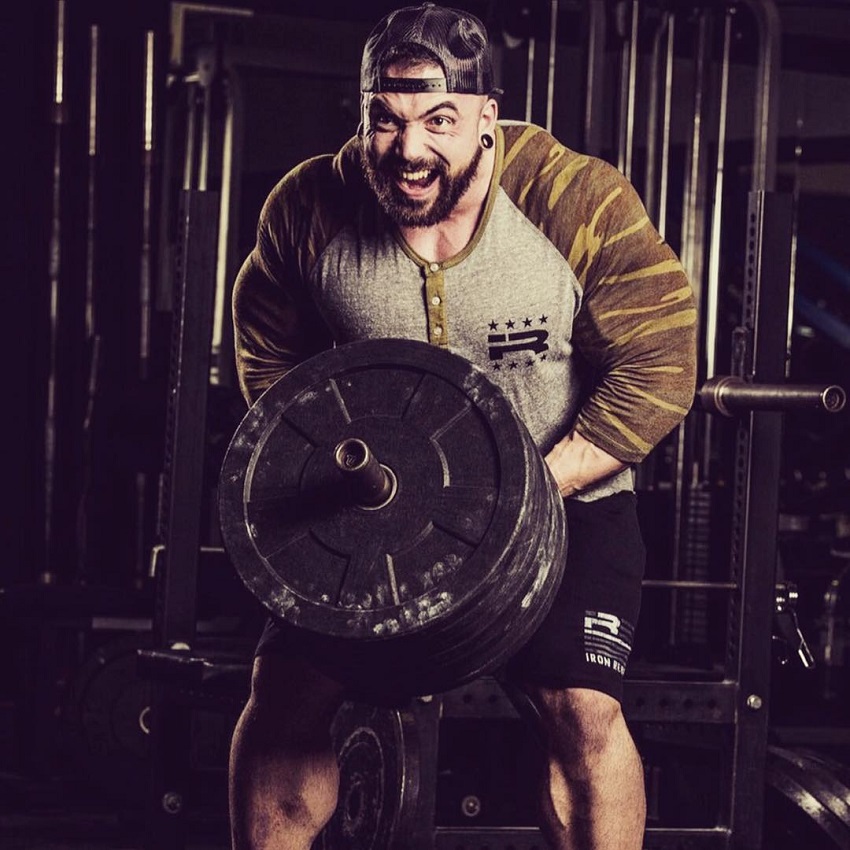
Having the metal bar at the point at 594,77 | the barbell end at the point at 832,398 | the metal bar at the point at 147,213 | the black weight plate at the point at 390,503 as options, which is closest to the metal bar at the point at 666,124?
the metal bar at the point at 594,77

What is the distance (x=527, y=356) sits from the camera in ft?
8.03

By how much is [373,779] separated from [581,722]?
70 cm

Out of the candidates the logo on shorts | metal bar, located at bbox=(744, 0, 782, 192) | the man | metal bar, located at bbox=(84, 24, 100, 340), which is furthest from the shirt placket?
metal bar, located at bbox=(84, 24, 100, 340)

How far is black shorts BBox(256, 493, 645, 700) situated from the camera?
2373mm

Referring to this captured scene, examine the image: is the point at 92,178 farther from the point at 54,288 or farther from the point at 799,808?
the point at 799,808

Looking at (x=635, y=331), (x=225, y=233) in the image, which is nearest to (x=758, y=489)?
→ (x=635, y=331)

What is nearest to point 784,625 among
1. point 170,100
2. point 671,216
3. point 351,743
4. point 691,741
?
point 691,741

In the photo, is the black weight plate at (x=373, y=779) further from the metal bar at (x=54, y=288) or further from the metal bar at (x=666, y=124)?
the metal bar at (x=54, y=288)

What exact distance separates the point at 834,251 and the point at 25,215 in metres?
3.01

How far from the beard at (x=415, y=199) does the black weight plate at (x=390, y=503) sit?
213mm

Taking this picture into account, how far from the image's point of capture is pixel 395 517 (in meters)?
2.22

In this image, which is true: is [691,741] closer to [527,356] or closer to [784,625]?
[784,625]

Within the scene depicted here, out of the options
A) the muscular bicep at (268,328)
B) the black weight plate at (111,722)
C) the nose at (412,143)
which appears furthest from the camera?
the black weight plate at (111,722)

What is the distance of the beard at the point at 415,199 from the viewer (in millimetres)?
2371
